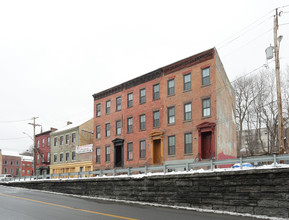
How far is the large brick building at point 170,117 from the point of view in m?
27.5

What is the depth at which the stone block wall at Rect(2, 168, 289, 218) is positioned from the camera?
12.5 meters

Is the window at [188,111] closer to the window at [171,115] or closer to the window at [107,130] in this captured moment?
the window at [171,115]

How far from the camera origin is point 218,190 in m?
14.5

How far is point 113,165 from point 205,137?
12.7 meters

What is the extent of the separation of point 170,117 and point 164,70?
495 centimetres

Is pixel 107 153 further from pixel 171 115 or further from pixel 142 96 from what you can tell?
Result: pixel 171 115

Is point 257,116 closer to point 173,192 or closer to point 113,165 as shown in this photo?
point 113,165

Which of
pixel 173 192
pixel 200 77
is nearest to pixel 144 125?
pixel 200 77

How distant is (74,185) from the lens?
25734 millimetres

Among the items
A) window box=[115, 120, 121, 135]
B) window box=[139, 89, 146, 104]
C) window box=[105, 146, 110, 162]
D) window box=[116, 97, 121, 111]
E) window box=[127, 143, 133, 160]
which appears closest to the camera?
window box=[139, 89, 146, 104]

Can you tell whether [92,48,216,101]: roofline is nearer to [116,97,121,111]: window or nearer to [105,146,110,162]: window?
[116,97,121,111]: window

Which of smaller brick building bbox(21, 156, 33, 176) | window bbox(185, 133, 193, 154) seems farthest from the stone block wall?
smaller brick building bbox(21, 156, 33, 176)

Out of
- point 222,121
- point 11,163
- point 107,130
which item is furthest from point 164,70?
point 11,163

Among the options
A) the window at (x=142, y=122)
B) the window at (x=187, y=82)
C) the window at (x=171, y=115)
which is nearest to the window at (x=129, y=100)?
the window at (x=142, y=122)
